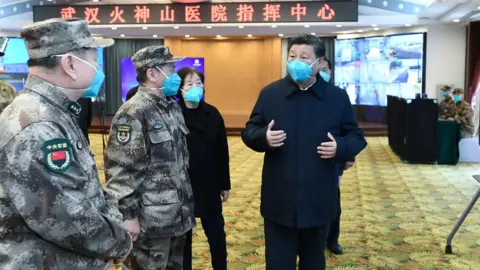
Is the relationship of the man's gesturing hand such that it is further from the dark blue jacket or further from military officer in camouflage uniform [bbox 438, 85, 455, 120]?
military officer in camouflage uniform [bbox 438, 85, 455, 120]

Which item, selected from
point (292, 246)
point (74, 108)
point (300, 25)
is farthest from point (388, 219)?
point (300, 25)

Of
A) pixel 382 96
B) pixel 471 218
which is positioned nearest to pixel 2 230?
pixel 471 218

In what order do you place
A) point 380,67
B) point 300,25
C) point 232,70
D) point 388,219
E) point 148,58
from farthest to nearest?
point 232,70 → point 380,67 → point 300,25 → point 388,219 → point 148,58

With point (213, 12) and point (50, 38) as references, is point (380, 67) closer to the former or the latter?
point (213, 12)

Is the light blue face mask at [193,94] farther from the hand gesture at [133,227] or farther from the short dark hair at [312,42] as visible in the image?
the hand gesture at [133,227]

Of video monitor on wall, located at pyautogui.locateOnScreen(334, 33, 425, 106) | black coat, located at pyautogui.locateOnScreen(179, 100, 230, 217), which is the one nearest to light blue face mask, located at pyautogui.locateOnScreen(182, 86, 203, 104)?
black coat, located at pyautogui.locateOnScreen(179, 100, 230, 217)

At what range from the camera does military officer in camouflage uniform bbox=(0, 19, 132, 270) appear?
131 centimetres

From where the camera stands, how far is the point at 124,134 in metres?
2.31

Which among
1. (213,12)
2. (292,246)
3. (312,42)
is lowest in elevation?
(292,246)

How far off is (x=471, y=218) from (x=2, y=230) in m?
4.85

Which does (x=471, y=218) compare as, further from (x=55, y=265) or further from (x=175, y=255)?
(x=55, y=265)

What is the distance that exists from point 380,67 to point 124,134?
1181cm

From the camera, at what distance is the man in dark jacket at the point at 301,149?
234 cm

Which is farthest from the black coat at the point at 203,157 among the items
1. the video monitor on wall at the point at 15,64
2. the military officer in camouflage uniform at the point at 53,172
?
the video monitor on wall at the point at 15,64
